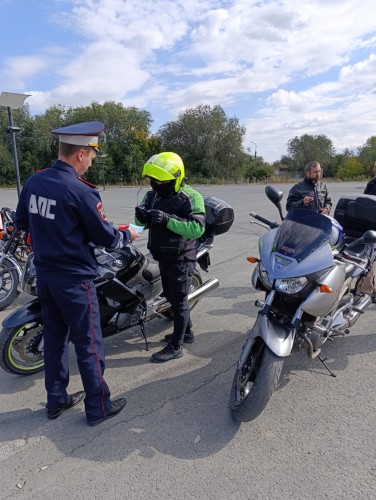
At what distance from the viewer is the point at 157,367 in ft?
10.7

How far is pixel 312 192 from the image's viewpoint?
5.02 m

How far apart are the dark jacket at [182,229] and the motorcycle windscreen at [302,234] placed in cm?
69

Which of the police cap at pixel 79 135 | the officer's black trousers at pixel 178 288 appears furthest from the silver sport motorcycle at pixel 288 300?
the police cap at pixel 79 135

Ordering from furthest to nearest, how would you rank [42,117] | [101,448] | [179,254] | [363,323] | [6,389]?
[42,117], [363,323], [179,254], [6,389], [101,448]

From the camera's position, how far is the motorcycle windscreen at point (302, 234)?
8.46 feet

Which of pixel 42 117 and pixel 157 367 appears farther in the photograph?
pixel 42 117

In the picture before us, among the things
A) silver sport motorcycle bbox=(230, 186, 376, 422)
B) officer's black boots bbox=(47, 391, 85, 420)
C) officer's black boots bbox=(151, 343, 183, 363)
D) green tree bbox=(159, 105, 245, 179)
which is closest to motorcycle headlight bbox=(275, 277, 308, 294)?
silver sport motorcycle bbox=(230, 186, 376, 422)

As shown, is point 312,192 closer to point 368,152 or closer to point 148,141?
point 148,141

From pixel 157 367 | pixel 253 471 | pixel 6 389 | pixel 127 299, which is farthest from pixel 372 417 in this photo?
pixel 6 389

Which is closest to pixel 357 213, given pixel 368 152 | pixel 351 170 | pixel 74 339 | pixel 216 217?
pixel 216 217

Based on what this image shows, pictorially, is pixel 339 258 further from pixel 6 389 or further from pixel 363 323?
pixel 6 389

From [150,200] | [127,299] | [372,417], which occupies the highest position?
[150,200]

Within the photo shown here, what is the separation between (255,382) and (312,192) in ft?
10.8

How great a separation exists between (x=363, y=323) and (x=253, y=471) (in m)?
2.52
